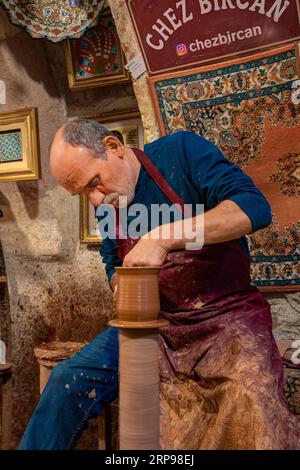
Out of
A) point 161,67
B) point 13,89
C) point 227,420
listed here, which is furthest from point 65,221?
point 227,420

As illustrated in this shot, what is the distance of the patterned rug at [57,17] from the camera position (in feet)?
9.34

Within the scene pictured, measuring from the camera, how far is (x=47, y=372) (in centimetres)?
267

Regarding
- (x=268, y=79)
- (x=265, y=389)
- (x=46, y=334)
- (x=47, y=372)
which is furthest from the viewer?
(x=46, y=334)

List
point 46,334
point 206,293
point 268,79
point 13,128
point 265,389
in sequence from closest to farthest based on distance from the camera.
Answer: point 265,389 < point 206,293 < point 268,79 < point 13,128 < point 46,334

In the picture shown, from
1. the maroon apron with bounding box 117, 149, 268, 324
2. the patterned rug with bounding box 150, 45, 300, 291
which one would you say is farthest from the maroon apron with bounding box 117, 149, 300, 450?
the patterned rug with bounding box 150, 45, 300, 291

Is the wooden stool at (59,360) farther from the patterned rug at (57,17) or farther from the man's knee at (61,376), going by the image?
the patterned rug at (57,17)

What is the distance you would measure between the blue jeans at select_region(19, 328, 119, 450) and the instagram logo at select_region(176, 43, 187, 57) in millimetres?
1607

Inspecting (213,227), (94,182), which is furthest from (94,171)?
(213,227)

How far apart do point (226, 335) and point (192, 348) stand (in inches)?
6.0

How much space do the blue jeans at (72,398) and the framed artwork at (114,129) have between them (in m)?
1.53

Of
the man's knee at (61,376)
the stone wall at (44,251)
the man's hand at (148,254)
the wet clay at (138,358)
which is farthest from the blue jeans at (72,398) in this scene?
the stone wall at (44,251)

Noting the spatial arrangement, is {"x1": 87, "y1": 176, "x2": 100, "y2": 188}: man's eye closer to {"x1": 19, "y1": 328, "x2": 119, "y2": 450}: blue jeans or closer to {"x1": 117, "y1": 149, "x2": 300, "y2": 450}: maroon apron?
{"x1": 117, "y1": 149, "x2": 300, "y2": 450}: maroon apron

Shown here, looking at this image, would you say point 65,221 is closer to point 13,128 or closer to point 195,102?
point 13,128

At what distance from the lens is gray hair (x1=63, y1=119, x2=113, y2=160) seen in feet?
5.58
